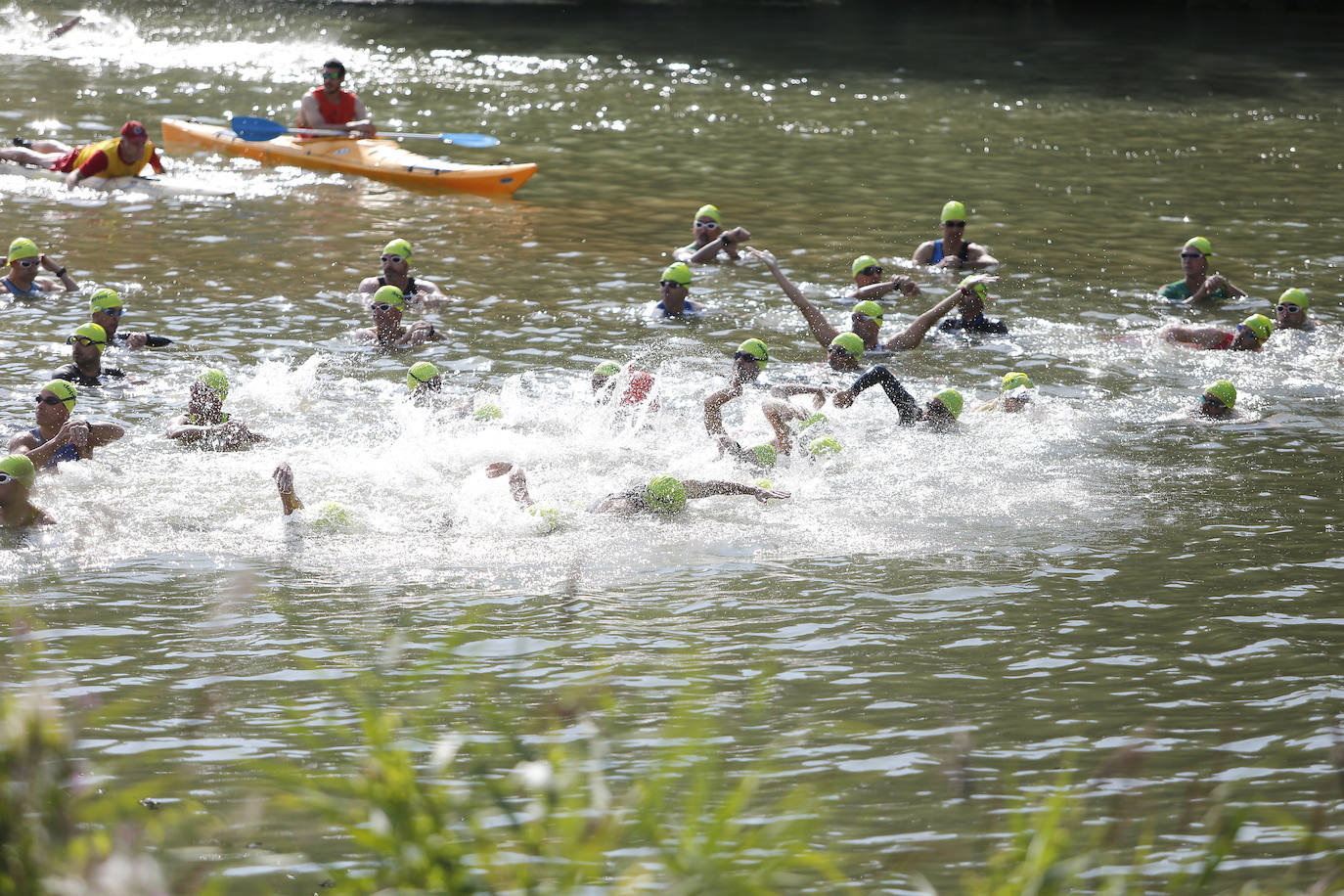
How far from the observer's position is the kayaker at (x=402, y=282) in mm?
15148

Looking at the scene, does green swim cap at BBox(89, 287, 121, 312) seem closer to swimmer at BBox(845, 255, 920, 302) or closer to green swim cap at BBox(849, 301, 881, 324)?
green swim cap at BBox(849, 301, 881, 324)

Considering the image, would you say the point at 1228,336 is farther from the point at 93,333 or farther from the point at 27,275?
the point at 27,275

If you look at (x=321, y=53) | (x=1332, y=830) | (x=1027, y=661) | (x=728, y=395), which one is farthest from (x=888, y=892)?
(x=321, y=53)

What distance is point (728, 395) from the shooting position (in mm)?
11867

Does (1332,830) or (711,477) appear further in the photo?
(711,477)

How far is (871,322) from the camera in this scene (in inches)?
565

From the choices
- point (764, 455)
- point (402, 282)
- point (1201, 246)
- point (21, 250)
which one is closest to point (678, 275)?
point (402, 282)

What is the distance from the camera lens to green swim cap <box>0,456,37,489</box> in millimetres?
9891

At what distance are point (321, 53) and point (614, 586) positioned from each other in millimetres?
24738

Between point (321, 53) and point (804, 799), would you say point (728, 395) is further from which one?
point (321, 53)

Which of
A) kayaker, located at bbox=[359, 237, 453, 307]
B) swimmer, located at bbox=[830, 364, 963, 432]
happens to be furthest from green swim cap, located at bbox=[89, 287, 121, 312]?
swimmer, located at bbox=[830, 364, 963, 432]

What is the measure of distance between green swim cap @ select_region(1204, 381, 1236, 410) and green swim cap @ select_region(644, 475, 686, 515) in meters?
5.03

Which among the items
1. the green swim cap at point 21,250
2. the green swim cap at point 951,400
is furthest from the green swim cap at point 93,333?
the green swim cap at point 951,400

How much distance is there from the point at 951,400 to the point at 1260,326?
12.9 feet
